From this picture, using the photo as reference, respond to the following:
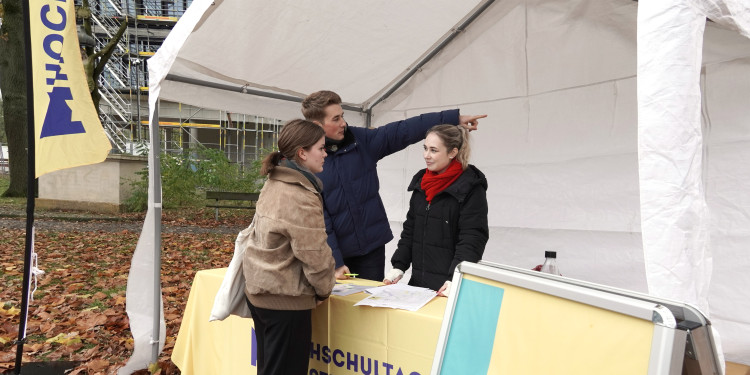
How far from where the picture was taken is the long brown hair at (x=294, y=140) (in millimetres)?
2201

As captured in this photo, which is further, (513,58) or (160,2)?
(160,2)

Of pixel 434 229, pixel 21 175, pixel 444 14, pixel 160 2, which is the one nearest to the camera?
pixel 434 229

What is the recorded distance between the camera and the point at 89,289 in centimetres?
607

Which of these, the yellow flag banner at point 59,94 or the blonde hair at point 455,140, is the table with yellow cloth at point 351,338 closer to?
the blonde hair at point 455,140

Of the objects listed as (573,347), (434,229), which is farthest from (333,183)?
(573,347)

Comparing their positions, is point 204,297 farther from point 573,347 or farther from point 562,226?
point 562,226

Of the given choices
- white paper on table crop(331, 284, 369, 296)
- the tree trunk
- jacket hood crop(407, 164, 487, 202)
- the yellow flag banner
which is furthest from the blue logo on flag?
the tree trunk

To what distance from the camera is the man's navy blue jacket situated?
10.0 feet

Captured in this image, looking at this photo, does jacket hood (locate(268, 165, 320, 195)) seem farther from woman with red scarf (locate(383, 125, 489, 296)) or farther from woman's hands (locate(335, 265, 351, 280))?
woman's hands (locate(335, 265, 351, 280))

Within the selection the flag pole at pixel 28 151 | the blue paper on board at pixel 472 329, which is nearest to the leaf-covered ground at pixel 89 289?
the flag pole at pixel 28 151

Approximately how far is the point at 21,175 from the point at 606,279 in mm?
13607

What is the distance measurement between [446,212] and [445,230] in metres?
0.09

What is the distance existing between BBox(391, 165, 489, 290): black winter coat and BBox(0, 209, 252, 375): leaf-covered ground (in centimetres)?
212

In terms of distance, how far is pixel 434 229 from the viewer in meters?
2.70
